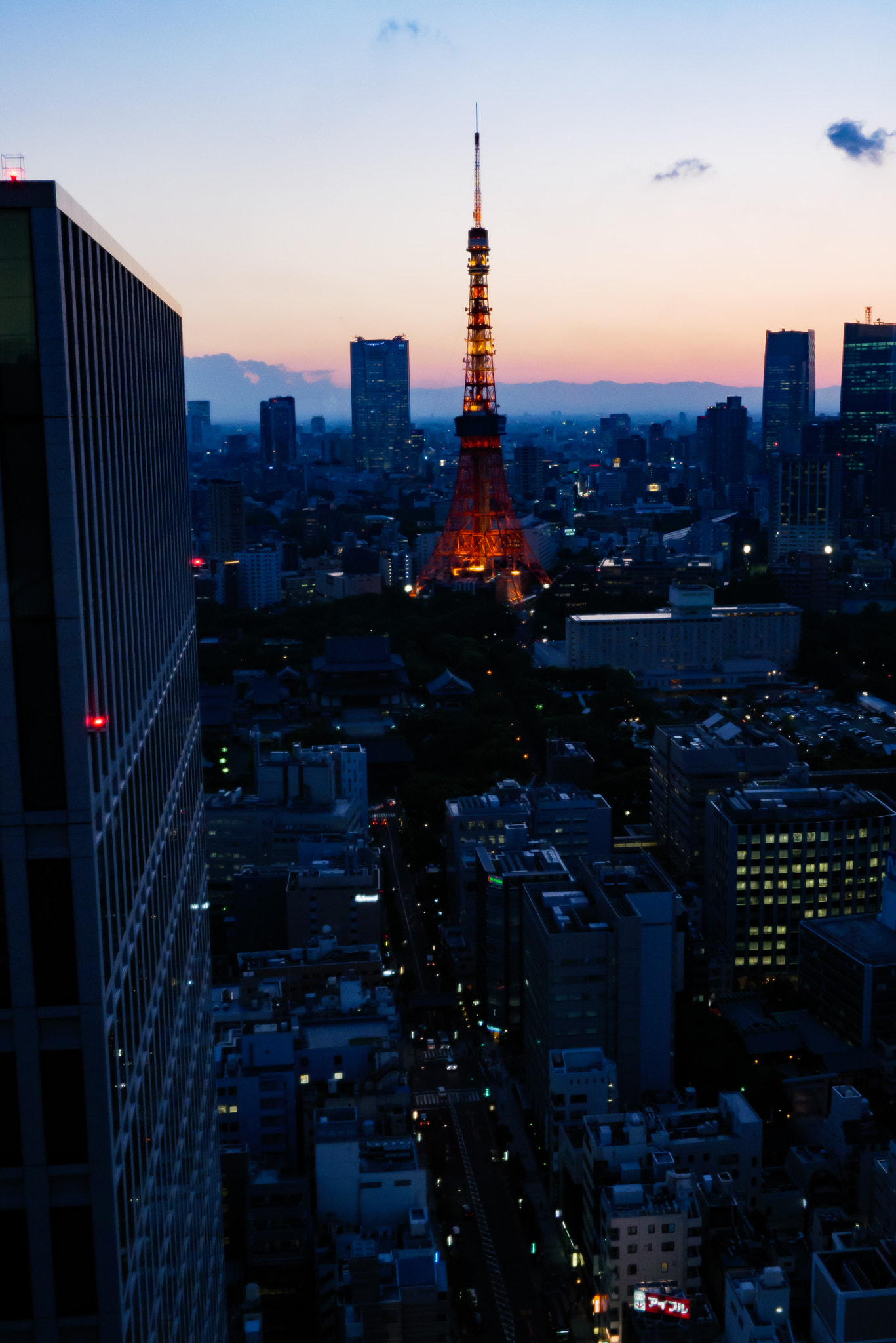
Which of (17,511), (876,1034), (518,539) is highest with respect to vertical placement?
(17,511)

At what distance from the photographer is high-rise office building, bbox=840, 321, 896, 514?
4978 centimetres

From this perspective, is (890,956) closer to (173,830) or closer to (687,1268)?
(687,1268)

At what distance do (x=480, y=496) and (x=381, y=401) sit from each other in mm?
40563

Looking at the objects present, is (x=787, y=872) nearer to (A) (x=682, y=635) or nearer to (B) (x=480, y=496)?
(A) (x=682, y=635)

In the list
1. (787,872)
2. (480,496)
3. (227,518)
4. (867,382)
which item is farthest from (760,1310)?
(867,382)

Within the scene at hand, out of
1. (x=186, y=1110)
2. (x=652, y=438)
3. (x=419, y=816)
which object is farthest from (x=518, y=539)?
(x=652, y=438)

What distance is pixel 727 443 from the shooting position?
5950 cm

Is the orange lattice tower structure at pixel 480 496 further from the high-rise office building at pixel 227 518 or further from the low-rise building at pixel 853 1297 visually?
the low-rise building at pixel 853 1297

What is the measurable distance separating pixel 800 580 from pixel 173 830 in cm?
2861

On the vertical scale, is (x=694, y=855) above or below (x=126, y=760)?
below

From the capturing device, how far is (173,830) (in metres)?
4.17

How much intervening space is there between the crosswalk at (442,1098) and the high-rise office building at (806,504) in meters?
29.0

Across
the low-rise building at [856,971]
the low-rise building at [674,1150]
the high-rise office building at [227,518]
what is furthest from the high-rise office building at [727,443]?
the low-rise building at [674,1150]

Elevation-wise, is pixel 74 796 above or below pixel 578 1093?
above
